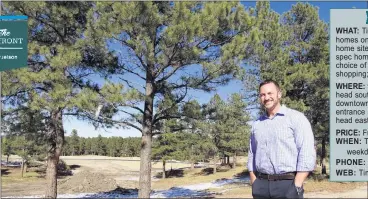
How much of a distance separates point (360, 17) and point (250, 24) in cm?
543

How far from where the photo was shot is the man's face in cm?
329

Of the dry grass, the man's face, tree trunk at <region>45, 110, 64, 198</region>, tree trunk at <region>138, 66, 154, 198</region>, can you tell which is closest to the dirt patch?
the dry grass

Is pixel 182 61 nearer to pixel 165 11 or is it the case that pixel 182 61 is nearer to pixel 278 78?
pixel 165 11

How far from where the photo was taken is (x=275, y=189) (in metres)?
3.18

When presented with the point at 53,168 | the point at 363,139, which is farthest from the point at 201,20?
the point at 53,168

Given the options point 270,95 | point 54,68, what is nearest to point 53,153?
point 54,68

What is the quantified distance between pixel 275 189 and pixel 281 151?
0.31m

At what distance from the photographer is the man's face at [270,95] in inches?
129

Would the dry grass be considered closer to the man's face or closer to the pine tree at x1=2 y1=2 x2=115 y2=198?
the pine tree at x1=2 y1=2 x2=115 y2=198

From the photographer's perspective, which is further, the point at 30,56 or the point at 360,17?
the point at 30,56

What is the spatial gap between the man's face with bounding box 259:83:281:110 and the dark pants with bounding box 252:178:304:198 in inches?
24.9

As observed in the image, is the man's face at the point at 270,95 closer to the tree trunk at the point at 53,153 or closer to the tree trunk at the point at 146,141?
the tree trunk at the point at 146,141

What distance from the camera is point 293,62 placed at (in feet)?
65.0

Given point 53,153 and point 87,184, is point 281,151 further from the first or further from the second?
point 87,184
